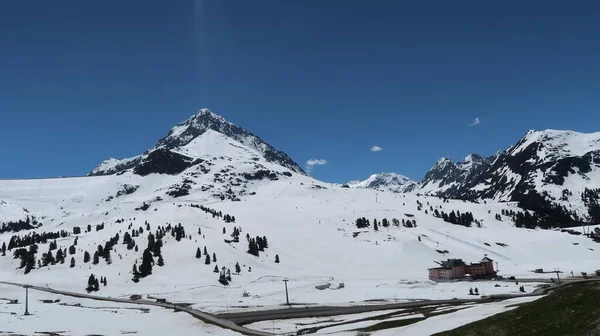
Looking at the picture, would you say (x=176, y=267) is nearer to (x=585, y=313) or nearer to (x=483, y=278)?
(x=483, y=278)

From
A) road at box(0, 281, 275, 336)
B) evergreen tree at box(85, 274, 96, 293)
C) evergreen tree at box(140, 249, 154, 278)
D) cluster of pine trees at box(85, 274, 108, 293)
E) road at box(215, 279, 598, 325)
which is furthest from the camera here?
evergreen tree at box(140, 249, 154, 278)

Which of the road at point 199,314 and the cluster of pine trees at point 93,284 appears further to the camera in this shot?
the cluster of pine trees at point 93,284

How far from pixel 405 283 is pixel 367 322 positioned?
3538 inches

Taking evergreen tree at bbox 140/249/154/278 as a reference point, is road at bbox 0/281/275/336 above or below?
below

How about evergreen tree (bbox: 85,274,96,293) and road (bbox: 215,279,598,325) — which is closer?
road (bbox: 215,279,598,325)

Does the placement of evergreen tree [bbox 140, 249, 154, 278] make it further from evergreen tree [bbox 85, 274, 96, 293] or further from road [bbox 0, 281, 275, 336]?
road [bbox 0, 281, 275, 336]

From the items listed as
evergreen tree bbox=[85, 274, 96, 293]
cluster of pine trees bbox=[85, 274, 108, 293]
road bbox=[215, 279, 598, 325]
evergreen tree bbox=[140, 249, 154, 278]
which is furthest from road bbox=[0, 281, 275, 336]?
evergreen tree bbox=[140, 249, 154, 278]

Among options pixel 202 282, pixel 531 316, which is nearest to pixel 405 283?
pixel 202 282

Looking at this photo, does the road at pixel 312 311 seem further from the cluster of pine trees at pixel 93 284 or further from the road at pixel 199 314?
the cluster of pine trees at pixel 93 284

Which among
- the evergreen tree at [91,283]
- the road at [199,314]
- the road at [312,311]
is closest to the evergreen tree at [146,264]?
the evergreen tree at [91,283]

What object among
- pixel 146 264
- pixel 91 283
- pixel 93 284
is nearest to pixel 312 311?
pixel 93 284

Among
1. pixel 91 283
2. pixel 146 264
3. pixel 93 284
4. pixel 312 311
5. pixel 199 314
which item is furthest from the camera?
pixel 146 264

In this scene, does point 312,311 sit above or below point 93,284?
below

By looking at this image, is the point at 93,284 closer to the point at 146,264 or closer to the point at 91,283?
the point at 91,283
